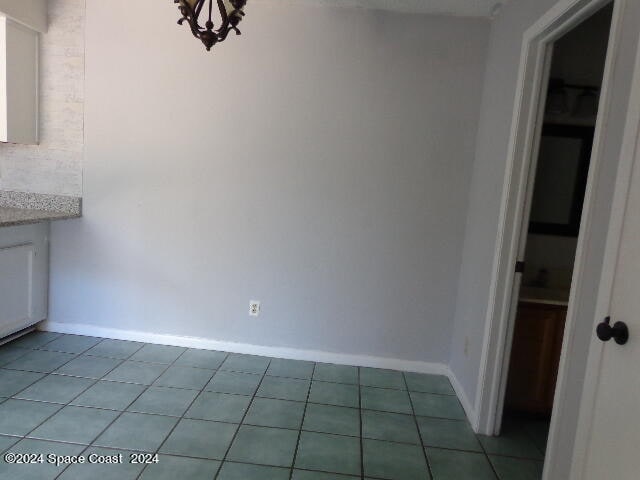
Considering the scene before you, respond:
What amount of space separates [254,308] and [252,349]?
1.02 feet

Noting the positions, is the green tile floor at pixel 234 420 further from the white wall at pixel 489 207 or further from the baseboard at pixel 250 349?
the white wall at pixel 489 207

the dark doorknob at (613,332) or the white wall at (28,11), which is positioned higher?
the white wall at (28,11)

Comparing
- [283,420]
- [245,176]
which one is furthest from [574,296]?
[245,176]

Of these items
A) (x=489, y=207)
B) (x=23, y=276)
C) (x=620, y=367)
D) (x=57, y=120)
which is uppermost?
(x=57, y=120)

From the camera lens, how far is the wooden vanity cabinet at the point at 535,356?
241 cm

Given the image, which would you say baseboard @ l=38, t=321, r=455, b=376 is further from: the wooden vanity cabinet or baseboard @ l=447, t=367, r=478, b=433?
the wooden vanity cabinet

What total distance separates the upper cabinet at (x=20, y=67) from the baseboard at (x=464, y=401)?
344 centimetres

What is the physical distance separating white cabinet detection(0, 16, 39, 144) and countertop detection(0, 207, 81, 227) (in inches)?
19.5

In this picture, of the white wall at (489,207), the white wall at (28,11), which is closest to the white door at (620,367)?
the white wall at (489,207)

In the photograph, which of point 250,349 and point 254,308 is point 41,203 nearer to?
point 254,308

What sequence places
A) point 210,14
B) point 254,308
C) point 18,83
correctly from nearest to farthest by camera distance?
point 210,14 → point 18,83 → point 254,308

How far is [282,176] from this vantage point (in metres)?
3.01

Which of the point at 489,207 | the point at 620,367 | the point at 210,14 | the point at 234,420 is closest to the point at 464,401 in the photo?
the point at 489,207

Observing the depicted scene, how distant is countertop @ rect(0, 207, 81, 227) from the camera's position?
2.58m
